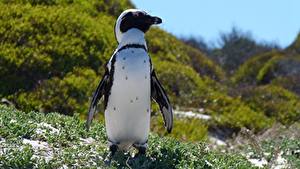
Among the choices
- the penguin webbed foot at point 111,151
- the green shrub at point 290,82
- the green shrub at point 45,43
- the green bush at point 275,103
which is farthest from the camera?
the green shrub at point 290,82

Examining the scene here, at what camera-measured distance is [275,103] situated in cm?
1734

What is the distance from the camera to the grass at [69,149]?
20.2 ft

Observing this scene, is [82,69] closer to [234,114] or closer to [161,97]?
[234,114]

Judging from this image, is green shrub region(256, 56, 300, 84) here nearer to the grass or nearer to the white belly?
the grass

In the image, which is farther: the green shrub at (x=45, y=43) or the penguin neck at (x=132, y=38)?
the green shrub at (x=45, y=43)

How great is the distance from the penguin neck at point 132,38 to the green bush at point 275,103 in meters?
9.79

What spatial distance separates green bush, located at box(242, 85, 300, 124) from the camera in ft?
54.1

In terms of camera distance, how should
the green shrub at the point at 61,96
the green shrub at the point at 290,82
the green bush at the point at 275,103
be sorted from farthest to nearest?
the green shrub at the point at 290,82
the green bush at the point at 275,103
the green shrub at the point at 61,96

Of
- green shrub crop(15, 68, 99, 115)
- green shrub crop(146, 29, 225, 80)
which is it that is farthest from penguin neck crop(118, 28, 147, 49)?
green shrub crop(146, 29, 225, 80)

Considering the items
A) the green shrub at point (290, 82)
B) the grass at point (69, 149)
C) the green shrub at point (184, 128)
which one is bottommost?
the green shrub at point (184, 128)

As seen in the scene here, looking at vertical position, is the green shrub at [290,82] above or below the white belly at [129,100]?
below

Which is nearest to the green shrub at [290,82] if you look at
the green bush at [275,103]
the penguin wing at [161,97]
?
the green bush at [275,103]

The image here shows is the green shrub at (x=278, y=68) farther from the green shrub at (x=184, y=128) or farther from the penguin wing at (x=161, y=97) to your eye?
the penguin wing at (x=161, y=97)

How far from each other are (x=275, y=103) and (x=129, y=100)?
1133cm
